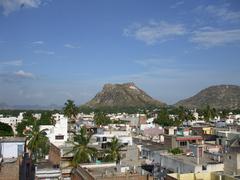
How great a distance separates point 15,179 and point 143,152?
1997 cm

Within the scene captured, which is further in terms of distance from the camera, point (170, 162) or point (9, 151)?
point (9, 151)

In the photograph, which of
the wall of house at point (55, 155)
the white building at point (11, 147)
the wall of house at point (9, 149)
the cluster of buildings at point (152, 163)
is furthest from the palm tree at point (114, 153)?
the wall of house at point (9, 149)

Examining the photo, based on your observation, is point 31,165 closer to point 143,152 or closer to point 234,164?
point 143,152

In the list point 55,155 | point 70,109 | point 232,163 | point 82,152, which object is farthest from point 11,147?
point 70,109

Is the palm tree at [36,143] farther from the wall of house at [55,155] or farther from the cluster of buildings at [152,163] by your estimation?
the wall of house at [55,155]

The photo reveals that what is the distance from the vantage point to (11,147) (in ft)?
163

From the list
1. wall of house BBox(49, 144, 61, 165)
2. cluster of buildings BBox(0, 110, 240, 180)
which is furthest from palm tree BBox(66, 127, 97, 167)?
wall of house BBox(49, 144, 61, 165)

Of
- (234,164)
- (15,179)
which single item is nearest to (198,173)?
(234,164)

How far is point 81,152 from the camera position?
41375 mm

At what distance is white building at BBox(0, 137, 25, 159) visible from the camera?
161 feet

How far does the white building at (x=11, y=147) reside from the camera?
49094 mm

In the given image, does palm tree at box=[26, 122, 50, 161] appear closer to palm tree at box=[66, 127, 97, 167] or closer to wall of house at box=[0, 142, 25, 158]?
wall of house at box=[0, 142, 25, 158]

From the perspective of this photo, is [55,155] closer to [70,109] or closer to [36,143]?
[36,143]

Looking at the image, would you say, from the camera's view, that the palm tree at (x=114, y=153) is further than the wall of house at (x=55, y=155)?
No
